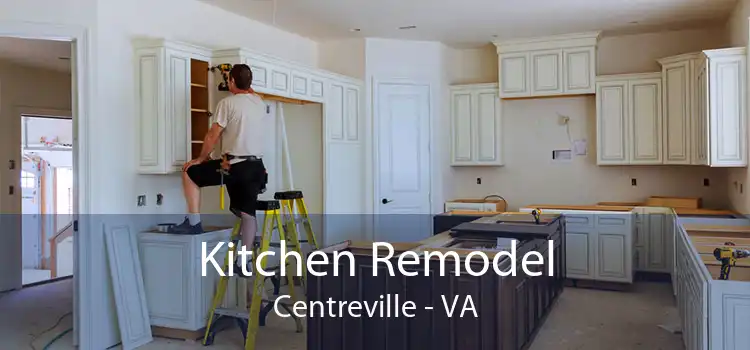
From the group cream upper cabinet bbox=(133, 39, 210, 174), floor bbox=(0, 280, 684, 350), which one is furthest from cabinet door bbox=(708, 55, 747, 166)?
cream upper cabinet bbox=(133, 39, 210, 174)

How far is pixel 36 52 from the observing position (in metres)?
5.89

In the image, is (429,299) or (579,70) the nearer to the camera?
(429,299)

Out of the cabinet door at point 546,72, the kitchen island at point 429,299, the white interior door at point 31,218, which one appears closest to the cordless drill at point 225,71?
the kitchen island at point 429,299

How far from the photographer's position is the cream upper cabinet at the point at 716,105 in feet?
15.9

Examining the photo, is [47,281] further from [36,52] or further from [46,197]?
[46,197]

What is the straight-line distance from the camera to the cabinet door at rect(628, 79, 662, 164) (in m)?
6.17

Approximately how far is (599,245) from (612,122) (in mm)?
1431

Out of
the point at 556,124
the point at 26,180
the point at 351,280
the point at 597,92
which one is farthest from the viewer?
the point at 26,180

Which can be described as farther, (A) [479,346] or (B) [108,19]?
(B) [108,19]

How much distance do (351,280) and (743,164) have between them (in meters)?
3.67

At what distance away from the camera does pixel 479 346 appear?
3004mm

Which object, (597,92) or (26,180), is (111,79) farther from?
(26,180)

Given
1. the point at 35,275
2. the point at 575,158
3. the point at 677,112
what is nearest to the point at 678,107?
the point at 677,112

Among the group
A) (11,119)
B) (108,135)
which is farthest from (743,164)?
(11,119)
